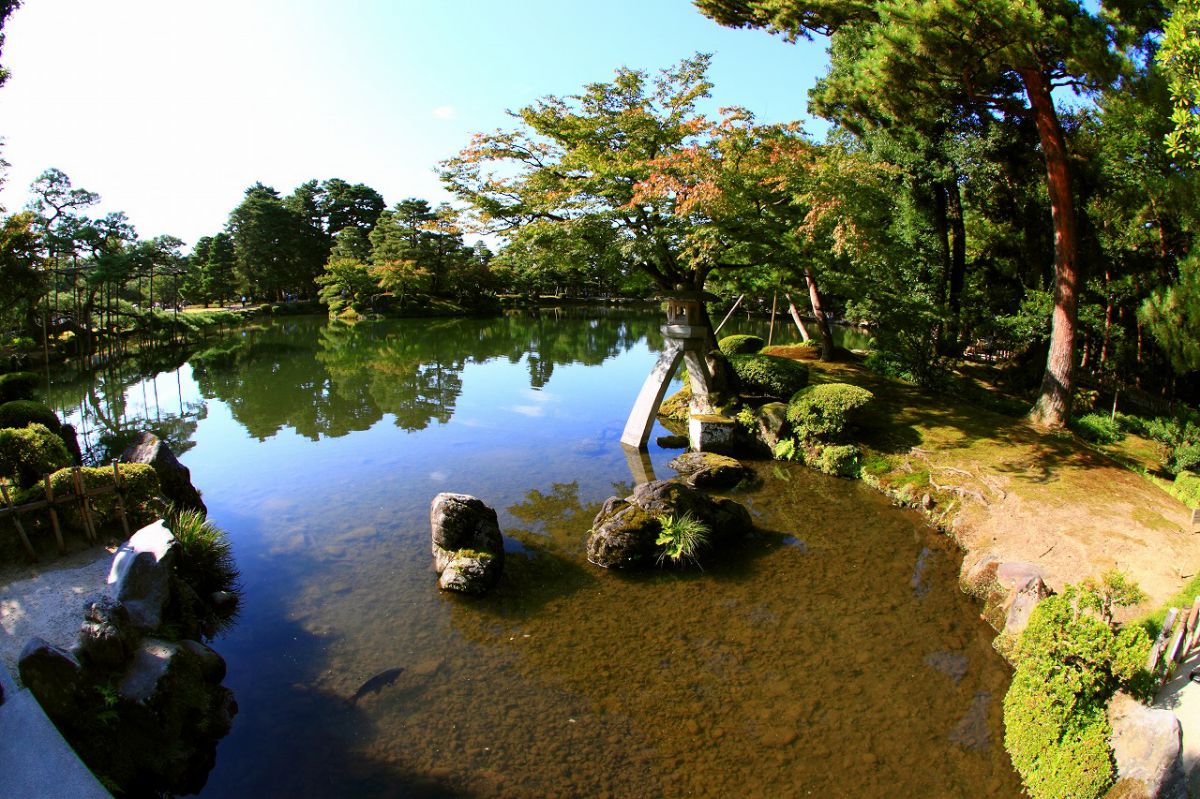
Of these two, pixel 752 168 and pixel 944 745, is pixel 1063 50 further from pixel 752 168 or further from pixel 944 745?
pixel 944 745

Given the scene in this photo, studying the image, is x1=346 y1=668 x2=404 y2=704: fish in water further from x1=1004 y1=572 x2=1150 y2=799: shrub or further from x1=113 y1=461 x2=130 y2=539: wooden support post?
x1=1004 y1=572 x2=1150 y2=799: shrub

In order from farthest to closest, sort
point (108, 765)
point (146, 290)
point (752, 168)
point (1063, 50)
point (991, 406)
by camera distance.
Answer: point (146, 290) < point (991, 406) < point (752, 168) < point (1063, 50) < point (108, 765)

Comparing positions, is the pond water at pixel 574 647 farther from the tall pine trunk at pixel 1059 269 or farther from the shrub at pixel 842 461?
the tall pine trunk at pixel 1059 269

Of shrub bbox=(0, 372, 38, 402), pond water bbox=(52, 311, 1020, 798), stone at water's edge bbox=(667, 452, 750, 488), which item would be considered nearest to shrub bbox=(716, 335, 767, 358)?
pond water bbox=(52, 311, 1020, 798)

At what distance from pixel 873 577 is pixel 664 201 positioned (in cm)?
785

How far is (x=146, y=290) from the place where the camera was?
38531 millimetres

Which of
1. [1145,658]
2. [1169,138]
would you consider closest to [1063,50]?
[1169,138]

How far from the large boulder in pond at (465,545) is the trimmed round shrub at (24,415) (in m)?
6.88

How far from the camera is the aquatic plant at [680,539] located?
7.71m

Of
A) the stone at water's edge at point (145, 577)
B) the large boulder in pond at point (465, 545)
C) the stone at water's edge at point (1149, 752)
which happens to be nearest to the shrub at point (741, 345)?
the large boulder in pond at point (465, 545)

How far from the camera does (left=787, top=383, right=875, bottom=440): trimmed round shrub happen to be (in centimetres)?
1138

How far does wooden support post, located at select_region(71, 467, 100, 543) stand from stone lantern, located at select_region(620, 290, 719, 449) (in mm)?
8460

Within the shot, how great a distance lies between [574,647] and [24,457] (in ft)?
25.1

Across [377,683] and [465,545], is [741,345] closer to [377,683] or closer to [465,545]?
[465,545]
